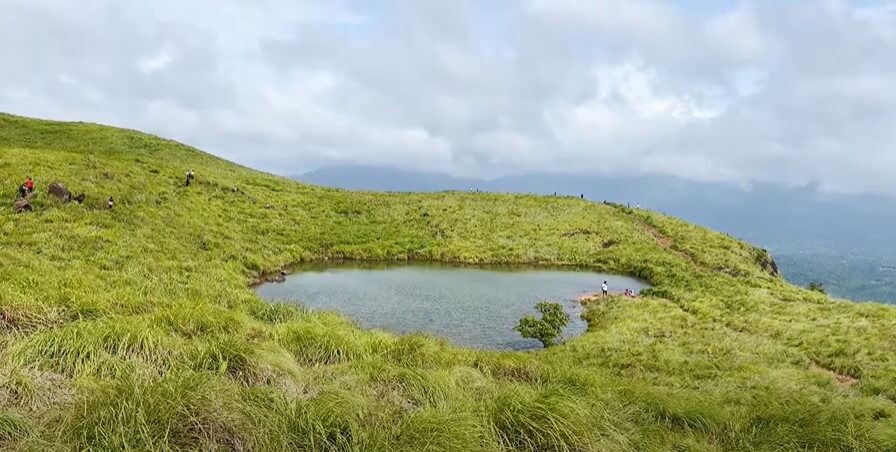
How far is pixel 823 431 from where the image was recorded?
9219mm

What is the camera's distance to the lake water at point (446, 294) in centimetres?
2409

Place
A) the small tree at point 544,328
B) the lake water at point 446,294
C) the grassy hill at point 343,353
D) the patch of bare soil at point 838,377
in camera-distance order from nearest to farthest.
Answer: the grassy hill at point 343,353 < the patch of bare soil at point 838,377 < the small tree at point 544,328 < the lake water at point 446,294

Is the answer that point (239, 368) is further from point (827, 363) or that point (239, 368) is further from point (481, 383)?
point (827, 363)

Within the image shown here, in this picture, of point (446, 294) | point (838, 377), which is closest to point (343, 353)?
point (838, 377)

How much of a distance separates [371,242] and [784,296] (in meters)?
27.3

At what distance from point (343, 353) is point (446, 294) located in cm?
1773

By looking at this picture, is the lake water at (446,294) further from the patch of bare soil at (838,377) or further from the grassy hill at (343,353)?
the patch of bare soil at (838,377)

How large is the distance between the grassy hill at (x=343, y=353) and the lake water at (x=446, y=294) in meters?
2.31

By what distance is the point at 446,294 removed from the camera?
30.5 m

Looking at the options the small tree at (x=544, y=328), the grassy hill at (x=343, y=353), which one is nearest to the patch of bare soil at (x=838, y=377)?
the grassy hill at (x=343, y=353)

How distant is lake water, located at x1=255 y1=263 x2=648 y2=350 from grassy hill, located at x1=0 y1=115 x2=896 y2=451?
2308 millimetres

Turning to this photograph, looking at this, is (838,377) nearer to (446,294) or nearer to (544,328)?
(544,328)

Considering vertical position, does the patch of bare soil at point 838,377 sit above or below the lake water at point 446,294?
above

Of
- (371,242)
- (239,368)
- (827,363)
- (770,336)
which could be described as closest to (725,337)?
(770,336)
